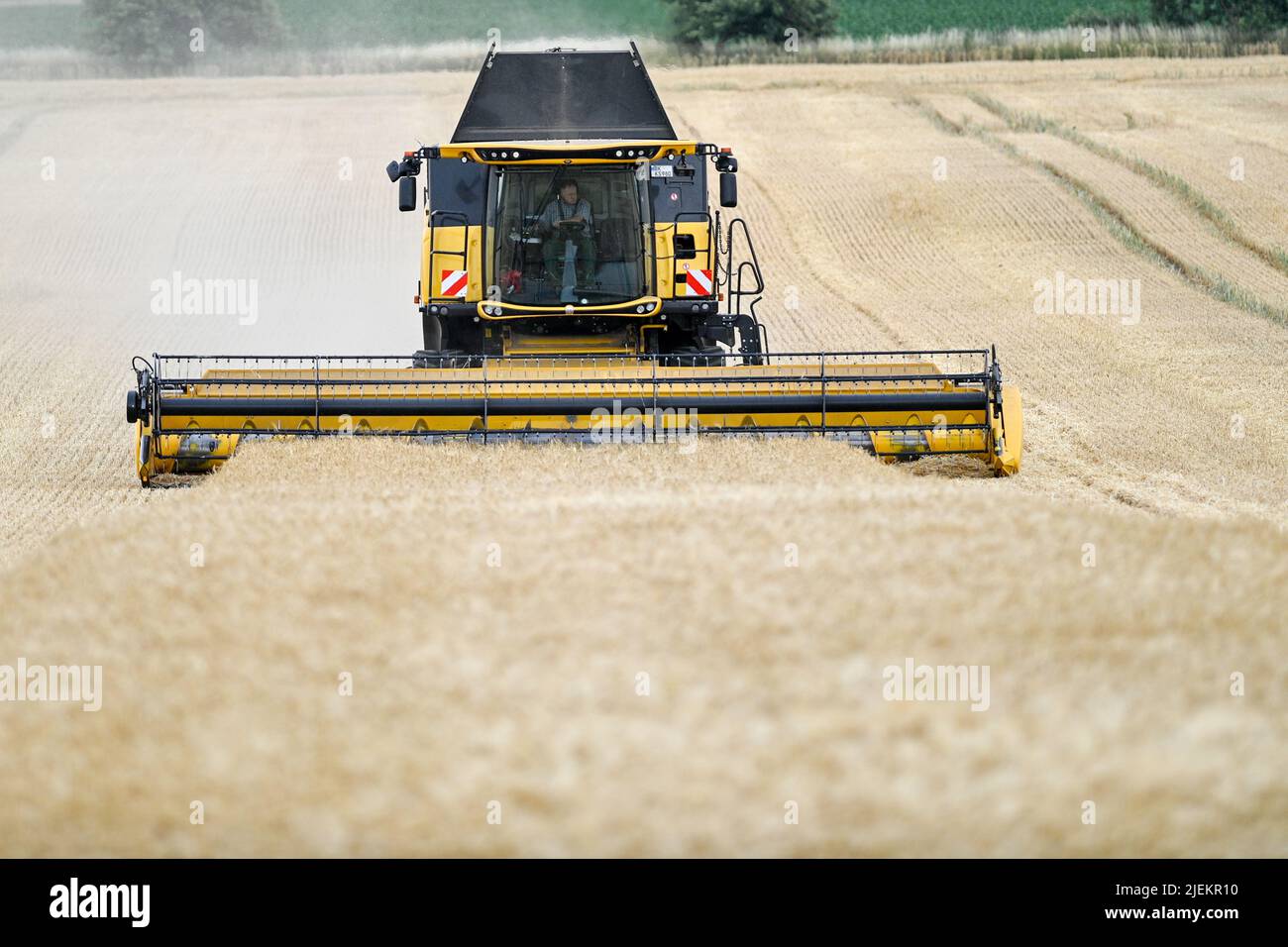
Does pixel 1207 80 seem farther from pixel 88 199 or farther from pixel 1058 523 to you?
pixel 1058 523

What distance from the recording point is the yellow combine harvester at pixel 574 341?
9195 mm

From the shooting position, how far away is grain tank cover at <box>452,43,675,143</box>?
11.9 metres

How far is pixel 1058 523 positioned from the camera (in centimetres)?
638

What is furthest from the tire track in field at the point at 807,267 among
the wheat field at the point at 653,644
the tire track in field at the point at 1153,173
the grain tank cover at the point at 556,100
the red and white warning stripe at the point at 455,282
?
the red and white warning stripe at the point at 455,282

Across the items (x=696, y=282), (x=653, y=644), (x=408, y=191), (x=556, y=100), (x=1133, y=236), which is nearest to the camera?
(x=653, y=644)

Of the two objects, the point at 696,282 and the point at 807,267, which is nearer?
the point at 696,282

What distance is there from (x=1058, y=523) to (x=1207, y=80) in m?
29.1

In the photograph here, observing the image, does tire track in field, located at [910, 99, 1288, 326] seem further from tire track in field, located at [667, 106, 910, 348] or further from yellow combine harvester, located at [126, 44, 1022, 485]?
yellow combine harvester, located at [126, 44, 1022, 485]

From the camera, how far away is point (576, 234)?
10859 millimetres

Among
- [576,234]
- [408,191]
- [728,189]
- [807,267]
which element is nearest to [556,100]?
[576,234]

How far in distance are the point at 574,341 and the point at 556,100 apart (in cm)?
210

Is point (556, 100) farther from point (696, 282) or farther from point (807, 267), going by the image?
point (807, 267)
